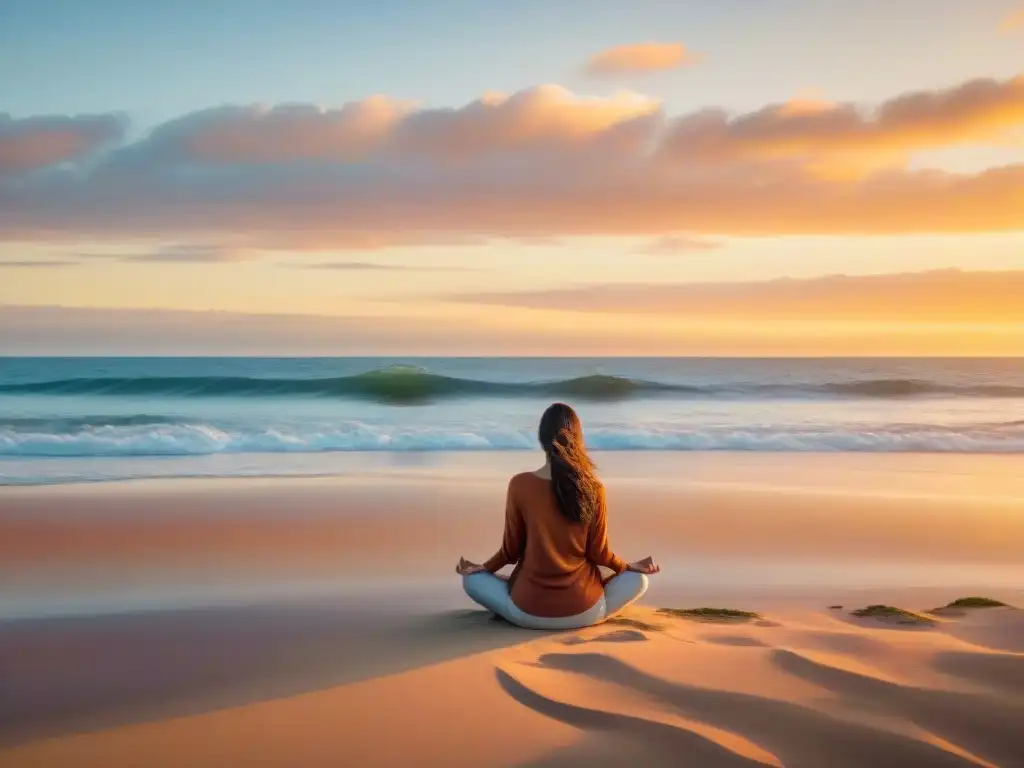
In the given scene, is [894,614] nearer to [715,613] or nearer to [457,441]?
[715,613]

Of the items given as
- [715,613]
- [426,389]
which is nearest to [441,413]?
[426,389]

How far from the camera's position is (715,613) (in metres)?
4.95

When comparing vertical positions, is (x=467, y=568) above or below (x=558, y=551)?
below

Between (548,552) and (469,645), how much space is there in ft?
1.96

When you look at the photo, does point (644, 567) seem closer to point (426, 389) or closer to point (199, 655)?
point (199, 655)

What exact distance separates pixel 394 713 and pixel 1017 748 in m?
2.24

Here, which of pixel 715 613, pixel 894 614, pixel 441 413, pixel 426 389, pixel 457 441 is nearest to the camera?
pixel 894 614

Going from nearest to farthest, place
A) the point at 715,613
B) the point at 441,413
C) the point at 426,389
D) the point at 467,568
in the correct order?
the point at 467,568 → the point at 715,613 → the point at 441,413 → the point at 426,389

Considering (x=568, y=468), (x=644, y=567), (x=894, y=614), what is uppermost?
(x=568, y=468)

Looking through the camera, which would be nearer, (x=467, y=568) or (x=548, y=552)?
(x=548, y=552)

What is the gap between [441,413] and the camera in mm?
21594

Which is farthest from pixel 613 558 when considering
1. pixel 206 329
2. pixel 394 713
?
pixel 206 329

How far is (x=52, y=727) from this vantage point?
3.43m

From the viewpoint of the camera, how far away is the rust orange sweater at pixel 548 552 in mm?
4414
